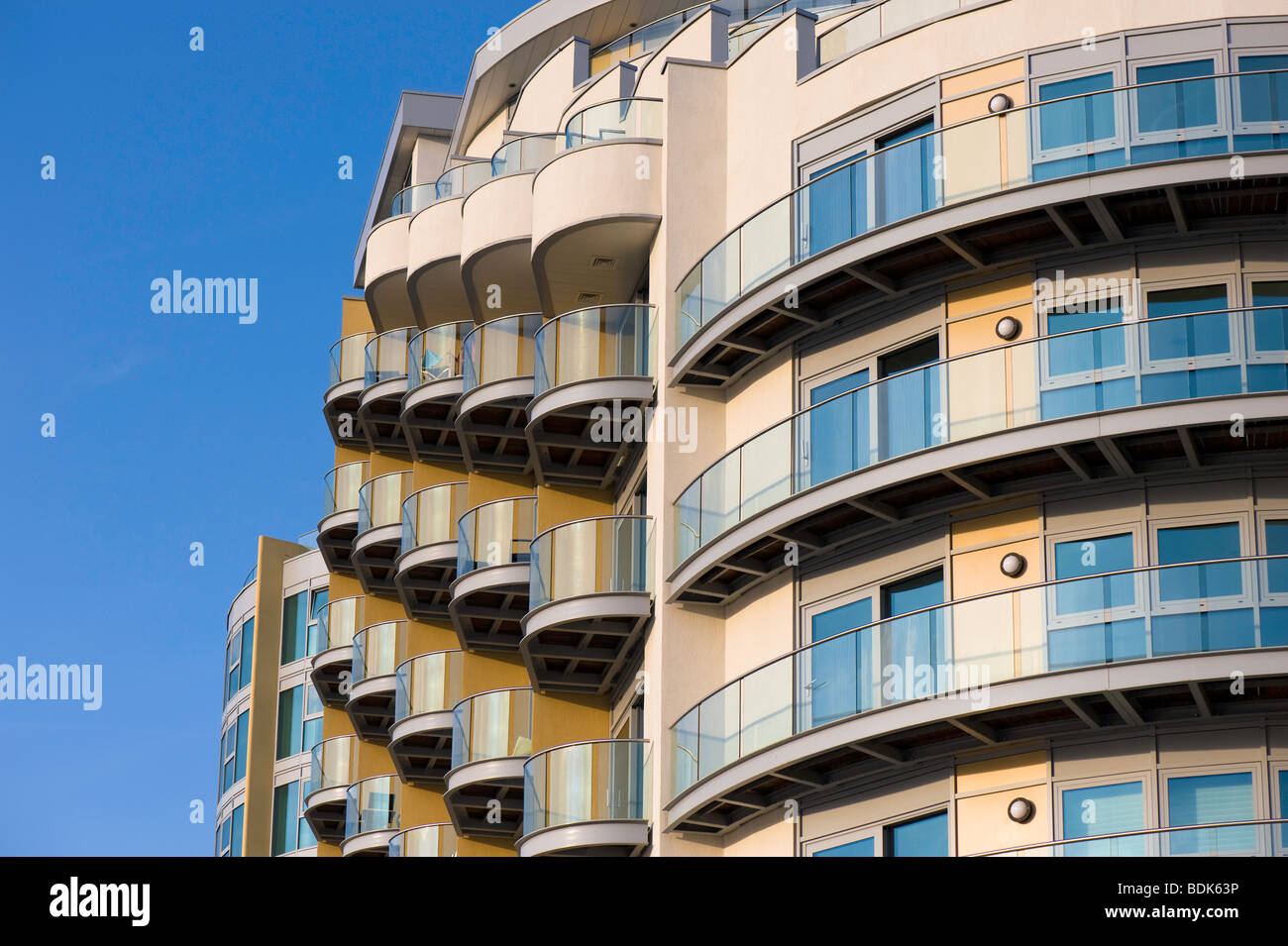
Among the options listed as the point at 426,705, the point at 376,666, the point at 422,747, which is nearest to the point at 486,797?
the point at 426,705

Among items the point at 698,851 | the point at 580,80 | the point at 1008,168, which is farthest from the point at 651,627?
the point at 580,80

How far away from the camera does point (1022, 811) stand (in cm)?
2184

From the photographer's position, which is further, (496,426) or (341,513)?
(341,513)

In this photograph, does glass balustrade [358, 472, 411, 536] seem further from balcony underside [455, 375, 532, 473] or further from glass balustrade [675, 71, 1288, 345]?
glass balustrade [675, 71, 1288, 345]

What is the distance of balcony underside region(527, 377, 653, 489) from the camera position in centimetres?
2958

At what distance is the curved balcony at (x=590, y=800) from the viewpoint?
27438mm

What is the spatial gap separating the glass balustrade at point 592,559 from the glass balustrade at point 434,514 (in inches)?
281

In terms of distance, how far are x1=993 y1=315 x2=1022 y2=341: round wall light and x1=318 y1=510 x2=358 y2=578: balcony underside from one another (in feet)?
73.6

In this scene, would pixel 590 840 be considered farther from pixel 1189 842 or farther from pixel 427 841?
pixel 427 841

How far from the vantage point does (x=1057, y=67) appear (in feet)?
79.5

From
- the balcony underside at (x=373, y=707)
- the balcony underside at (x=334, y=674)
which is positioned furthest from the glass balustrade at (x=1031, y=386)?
the balcony underside at (x=334, y=674)

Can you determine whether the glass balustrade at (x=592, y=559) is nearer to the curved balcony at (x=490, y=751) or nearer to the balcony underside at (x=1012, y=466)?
the balcony underside at (x=1012, y=466)

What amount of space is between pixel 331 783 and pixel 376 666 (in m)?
4.67
